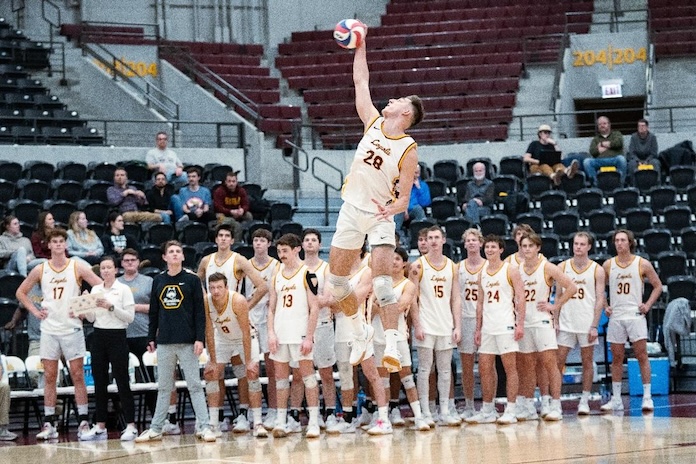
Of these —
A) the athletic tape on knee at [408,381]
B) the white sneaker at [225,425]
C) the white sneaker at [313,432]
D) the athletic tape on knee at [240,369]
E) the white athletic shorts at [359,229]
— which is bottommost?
the white sneaker at [225,425]

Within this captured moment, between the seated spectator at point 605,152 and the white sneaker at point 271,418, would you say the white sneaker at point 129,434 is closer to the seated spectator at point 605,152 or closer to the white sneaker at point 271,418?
the white sneaker at point 271,418

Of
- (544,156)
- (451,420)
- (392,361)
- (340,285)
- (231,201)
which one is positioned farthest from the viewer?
(544,156)

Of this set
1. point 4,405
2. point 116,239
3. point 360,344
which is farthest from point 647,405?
point 116,239

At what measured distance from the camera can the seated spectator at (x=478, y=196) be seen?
1809cm

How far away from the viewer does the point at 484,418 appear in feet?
40.0

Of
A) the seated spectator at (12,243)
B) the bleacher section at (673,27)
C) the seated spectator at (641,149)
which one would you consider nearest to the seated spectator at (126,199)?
the seated spectator at (12,243)

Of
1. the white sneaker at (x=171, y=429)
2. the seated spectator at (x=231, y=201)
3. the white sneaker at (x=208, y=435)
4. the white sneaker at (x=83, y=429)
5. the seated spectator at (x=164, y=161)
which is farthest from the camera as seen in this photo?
the seated spectator at (x=164, y=161)

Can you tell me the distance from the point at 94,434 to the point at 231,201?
6219 mm

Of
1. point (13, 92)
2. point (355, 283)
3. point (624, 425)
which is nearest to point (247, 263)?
point (355, 283)

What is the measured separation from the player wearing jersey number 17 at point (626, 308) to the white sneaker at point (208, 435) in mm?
4354

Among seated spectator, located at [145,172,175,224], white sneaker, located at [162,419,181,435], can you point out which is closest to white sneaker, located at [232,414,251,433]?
white sneaker, located at [162,419,181,435]

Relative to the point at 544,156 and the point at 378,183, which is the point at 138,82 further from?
the point at 378,183

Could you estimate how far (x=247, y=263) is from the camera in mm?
12344

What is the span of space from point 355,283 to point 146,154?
345 inches
